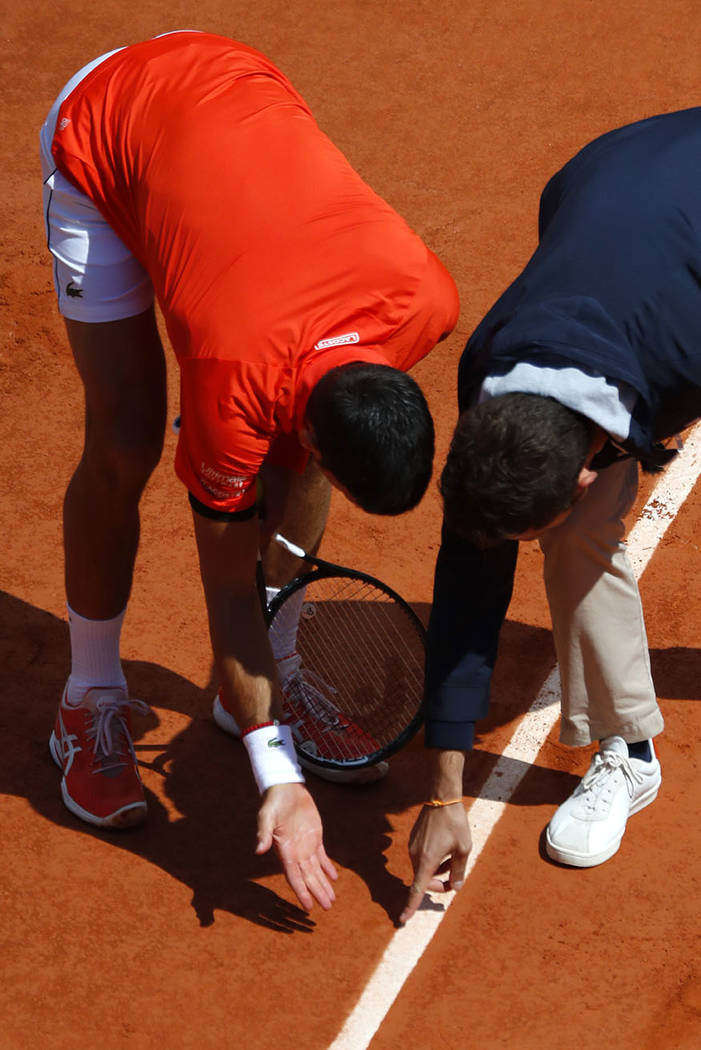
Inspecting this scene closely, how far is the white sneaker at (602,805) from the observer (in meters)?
3.92

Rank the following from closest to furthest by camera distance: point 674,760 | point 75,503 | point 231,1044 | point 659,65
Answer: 1. point 231,1044
2. point 75,503
3. point 674,760
4. point 659,65

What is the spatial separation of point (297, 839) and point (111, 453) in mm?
1270

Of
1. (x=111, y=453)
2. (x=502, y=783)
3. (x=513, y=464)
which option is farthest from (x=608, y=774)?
(x=111, y=453)

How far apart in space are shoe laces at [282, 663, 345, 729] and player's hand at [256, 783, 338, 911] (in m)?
0.83

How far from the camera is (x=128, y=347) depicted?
3.64 metres

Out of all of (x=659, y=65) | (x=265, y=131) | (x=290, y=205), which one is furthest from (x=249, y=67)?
(x=659, y=65)

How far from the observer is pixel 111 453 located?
3.68 m

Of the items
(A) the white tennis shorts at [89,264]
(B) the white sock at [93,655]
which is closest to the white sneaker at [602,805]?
(B) the white sock at [93,655]

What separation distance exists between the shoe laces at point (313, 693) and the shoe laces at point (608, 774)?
2.80 feet

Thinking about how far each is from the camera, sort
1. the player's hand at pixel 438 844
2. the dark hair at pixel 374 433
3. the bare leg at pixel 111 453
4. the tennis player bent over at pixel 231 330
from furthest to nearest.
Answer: the bare leg at pixel 111 453 < the player's hand at pixel 438 844 < the tennis player bent over at pixel 231 330 < the dark hair at pixel 374 433

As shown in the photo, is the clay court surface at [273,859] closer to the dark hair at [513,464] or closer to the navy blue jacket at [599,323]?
the navy blue jacket at [599,323]

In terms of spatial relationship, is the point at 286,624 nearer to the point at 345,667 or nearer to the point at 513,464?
the point at 345,667

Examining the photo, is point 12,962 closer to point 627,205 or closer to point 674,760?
point 674,760

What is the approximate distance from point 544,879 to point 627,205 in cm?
210
